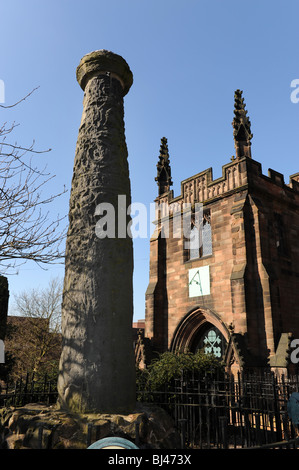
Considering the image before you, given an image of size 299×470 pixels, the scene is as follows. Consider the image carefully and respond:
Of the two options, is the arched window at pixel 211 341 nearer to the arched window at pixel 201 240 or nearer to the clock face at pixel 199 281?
the clock face at pixel 199 281

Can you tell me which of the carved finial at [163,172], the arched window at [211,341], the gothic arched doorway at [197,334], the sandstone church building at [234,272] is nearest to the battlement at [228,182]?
the sandstone church building at [234,272]

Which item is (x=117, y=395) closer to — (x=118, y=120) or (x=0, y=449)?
(x=0, y=449)

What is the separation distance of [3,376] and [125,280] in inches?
439

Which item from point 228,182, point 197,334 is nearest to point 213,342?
point 197,334

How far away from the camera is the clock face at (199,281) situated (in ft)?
52.3

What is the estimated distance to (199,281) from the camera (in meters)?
16.3

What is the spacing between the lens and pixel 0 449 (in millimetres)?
3350

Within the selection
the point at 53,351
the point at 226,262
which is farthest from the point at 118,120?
the point at 53,351

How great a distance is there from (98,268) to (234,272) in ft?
34.9

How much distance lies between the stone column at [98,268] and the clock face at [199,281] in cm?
1156

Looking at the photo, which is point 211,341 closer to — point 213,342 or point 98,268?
point 213,342

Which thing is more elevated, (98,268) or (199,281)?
(199,281)

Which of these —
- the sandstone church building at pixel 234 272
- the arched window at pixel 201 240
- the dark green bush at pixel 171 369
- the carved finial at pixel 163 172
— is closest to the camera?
the dark green bush at pixel 171 369

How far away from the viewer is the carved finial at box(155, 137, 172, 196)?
20.0m
